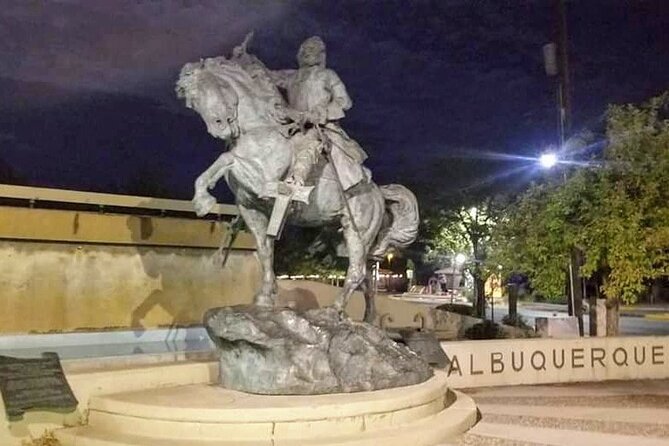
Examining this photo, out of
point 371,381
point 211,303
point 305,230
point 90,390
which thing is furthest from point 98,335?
point 371,381

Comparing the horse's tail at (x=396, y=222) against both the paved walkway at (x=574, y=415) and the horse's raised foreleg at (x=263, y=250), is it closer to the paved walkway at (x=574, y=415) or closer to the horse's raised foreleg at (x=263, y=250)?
the horse's raised foreleg at (x=263, y=250)

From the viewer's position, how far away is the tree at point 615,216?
1502 centimetres

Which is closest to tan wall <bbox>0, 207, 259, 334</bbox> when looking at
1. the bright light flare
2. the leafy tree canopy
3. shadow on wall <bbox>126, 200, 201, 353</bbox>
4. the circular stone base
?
shadow on wall <bbox>126, 200, 201, 353</bbox>

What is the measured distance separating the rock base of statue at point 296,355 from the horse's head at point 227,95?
6.88ft

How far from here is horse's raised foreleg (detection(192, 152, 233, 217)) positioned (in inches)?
361

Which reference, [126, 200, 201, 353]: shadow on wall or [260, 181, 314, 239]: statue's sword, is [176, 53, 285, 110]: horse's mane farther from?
[126, 200, 201, 353]: shadow on wall

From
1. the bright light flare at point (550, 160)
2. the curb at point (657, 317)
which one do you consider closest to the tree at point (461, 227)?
the curb at point (657, 317)

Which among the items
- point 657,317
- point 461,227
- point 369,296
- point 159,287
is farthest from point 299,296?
point 657,317

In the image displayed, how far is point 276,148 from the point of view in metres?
9.39

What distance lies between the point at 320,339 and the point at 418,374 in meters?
1.34

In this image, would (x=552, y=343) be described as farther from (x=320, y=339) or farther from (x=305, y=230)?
(x=320, y=339)

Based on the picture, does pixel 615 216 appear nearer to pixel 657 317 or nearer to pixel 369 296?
pixel 369 296

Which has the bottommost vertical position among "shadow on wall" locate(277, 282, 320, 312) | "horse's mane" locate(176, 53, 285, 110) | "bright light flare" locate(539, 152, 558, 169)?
"shadow on wall" locate(277, 282, 320, 312)

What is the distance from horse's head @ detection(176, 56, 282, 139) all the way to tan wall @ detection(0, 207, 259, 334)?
795 centimetres
